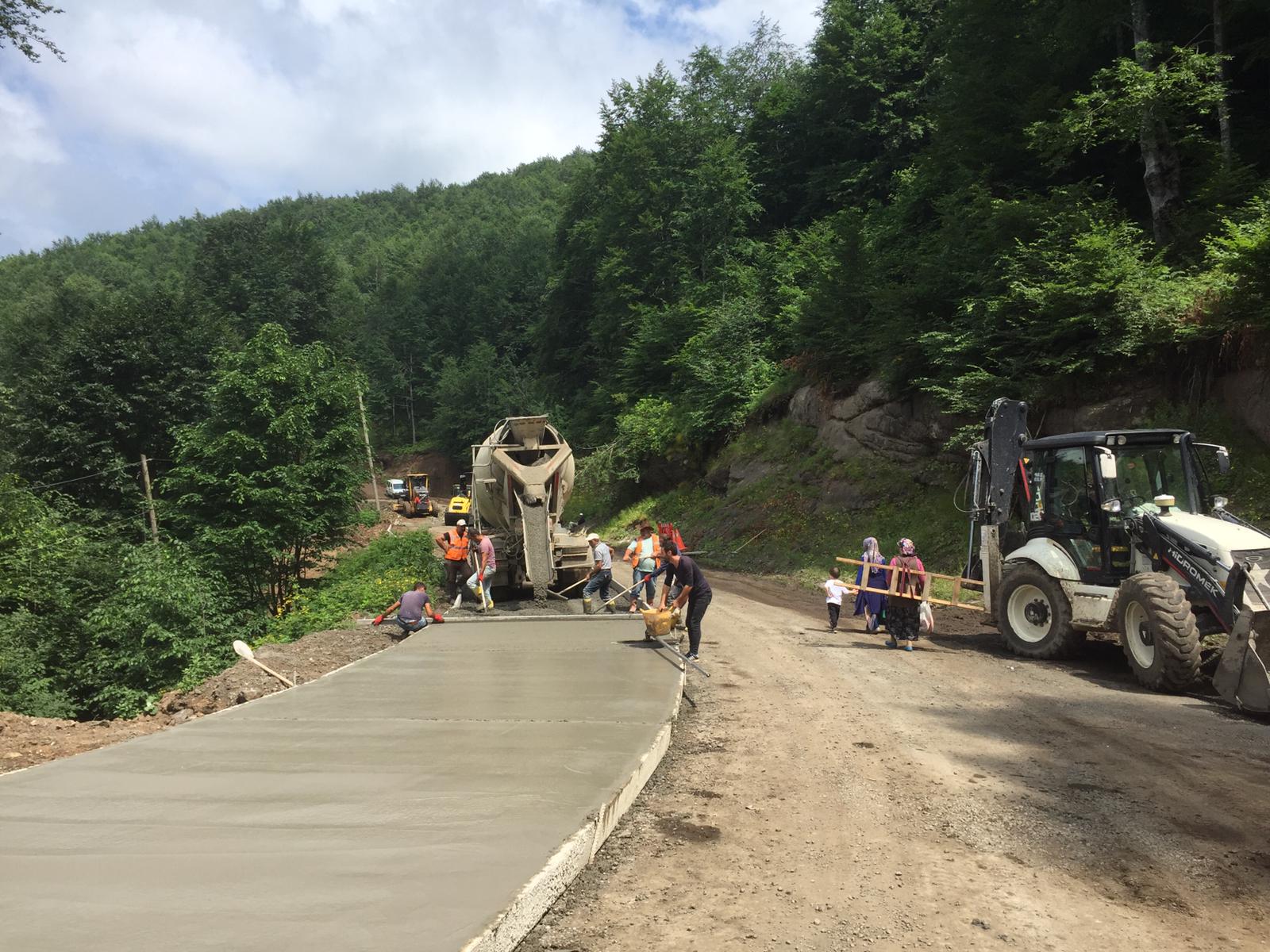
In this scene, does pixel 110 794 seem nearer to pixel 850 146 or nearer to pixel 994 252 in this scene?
pixel 994 252

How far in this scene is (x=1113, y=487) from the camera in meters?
11.4

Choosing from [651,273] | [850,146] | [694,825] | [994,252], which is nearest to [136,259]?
[651,273]

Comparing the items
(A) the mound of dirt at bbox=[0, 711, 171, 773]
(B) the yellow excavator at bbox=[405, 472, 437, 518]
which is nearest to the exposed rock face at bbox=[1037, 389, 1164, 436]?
(A) the mound of dirt at bbox=[0, 711, 171, 773]

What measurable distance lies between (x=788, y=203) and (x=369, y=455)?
29.6 meters

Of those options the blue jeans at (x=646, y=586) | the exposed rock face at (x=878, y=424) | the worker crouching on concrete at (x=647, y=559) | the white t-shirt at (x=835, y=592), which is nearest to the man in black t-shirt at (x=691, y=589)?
the blue jeans at (x=646, y=586)

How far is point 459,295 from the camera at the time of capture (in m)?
92.5

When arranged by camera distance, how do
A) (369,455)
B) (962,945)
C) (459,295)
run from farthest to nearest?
(459,295) < (369,455) < (962,945)

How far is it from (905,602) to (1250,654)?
5.38 meters

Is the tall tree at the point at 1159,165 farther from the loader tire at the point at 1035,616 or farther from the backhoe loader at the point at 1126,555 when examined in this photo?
the loader tire at the point at 1035,616

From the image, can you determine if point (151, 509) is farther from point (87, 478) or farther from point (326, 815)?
point (326, 815)

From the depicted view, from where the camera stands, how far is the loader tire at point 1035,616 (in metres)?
11.9

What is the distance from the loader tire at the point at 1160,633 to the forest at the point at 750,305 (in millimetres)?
7507

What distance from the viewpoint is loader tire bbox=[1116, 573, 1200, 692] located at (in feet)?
31.7

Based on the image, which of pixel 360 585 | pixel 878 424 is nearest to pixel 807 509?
pixel 878 424
